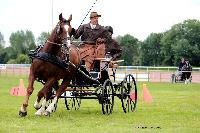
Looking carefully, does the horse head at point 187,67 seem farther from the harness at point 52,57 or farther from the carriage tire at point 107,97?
the harness at point 52,57

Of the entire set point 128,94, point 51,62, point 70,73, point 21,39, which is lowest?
point 128,94

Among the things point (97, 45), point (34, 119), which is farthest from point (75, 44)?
point (34, 119)

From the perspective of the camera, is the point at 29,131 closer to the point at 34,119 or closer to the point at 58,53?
the point at 34,119

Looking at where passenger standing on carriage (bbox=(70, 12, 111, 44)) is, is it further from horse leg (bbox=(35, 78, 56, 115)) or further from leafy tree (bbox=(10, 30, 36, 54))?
leafy tree (bbox=(10, 30, 36, 54))

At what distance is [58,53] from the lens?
12828mm

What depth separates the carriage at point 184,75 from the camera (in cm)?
3859

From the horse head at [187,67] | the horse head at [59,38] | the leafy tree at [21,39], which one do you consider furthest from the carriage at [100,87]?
the leafy tree at [21,39]

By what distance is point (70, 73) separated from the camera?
A: 525 inches

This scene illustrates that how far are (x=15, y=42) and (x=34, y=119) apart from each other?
379ft

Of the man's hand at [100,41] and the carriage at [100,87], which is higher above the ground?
the man's hand at [100,41]

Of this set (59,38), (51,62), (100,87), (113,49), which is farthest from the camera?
(113,49)

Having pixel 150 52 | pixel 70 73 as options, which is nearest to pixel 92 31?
pixel 70 73

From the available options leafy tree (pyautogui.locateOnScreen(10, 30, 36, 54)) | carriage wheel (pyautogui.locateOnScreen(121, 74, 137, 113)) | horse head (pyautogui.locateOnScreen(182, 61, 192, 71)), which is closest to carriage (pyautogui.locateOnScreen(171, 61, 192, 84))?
horse head (pyautogui.locateOnScreen(182, 61, 192, 71))

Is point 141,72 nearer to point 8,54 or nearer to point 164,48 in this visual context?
point 164,48
